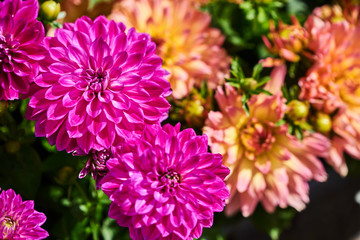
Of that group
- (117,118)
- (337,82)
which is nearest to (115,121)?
(117,118)

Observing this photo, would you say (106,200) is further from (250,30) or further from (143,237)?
(250,30)

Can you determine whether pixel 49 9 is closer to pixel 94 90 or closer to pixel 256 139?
pixel 94 90

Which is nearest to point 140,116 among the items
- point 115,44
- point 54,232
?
point 115,44

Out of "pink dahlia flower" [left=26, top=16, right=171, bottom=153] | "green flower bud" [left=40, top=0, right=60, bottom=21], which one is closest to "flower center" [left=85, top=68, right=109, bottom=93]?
"pink dahlia flower" [left=26, top=16, right=171, bottom=153]

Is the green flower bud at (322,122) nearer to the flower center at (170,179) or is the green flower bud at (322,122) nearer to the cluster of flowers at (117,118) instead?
the cluster of flowers at (117,118)

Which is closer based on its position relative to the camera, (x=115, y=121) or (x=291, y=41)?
(x=115, y=121)

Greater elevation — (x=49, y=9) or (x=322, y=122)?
(x=49, y=9)
